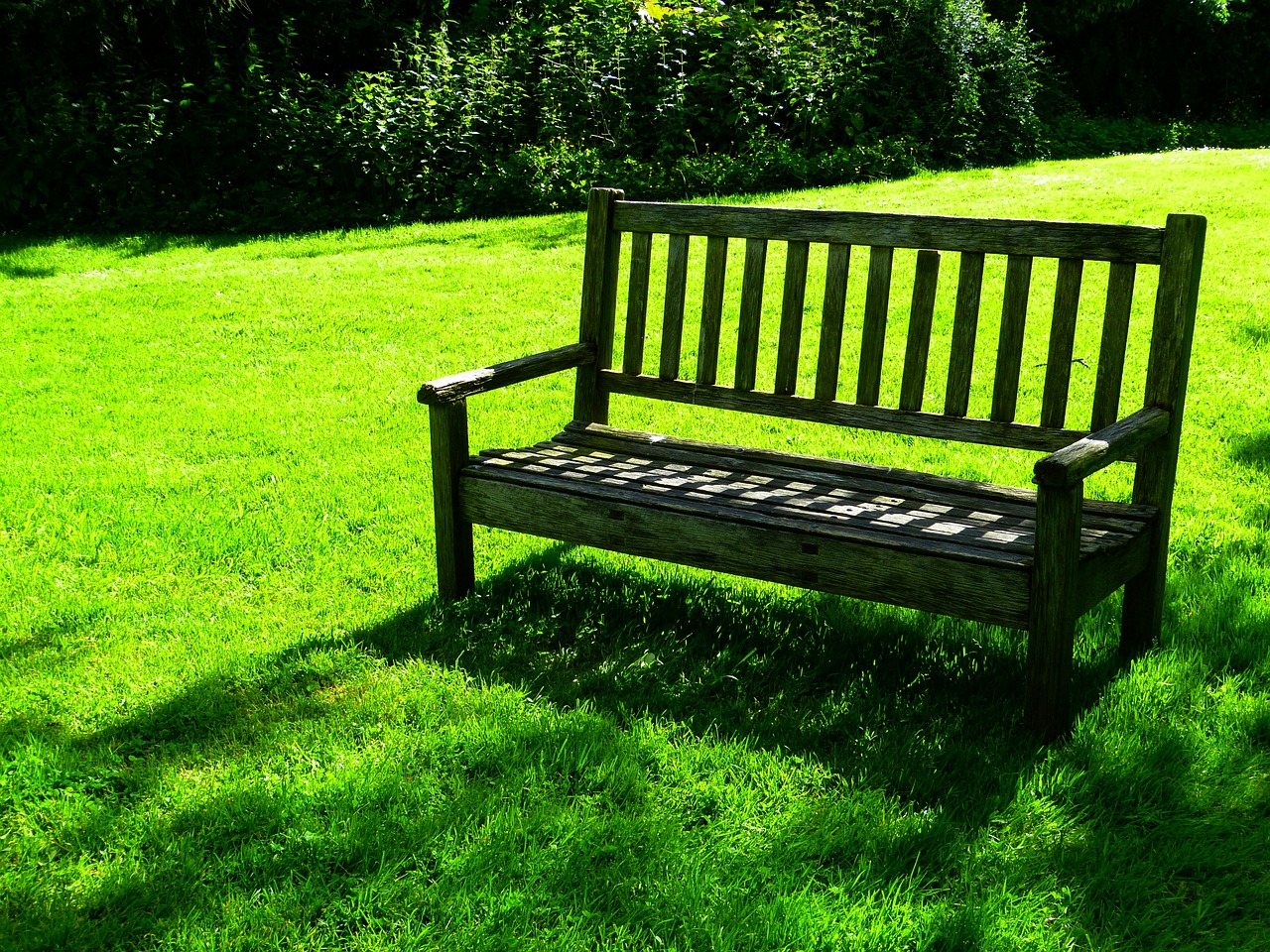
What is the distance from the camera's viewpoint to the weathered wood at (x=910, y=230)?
3561 mm

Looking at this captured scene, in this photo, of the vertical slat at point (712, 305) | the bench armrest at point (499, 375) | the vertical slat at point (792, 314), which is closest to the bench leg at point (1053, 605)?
the vertical slat at point (792, 314)

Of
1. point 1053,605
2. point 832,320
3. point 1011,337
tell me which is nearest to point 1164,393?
point 1011,337

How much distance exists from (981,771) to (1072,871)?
0.40m

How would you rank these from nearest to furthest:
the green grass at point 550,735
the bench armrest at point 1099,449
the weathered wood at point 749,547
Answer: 1. the green grass at point 550,735
2. the bench armrest at point 1099,449
3. the weathered wood at point 749,547

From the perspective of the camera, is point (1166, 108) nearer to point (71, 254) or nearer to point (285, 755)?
point (71, 254)

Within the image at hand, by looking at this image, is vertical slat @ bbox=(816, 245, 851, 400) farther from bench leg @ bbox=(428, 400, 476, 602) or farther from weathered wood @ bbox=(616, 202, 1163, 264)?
bench leg @ bbox=(428, 400, 476, 602)

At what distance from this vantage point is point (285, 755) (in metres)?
3.36

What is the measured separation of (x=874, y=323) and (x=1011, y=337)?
463mm

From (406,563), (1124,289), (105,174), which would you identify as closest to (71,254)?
(105,174)

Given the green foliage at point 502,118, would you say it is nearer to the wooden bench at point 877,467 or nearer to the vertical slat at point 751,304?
the wooden bench at point 877,467

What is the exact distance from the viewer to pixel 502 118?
12797 millimetres

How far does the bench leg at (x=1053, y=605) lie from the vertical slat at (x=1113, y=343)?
708mm

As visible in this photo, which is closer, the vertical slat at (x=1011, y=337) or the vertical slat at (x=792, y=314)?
the vertical slat at (x=1011, y=337)

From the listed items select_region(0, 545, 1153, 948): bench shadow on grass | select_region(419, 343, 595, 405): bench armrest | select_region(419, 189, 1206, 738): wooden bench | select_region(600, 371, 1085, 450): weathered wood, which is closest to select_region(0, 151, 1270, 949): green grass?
select_region(0, 545, 1153, 948): bench shadow on grass
